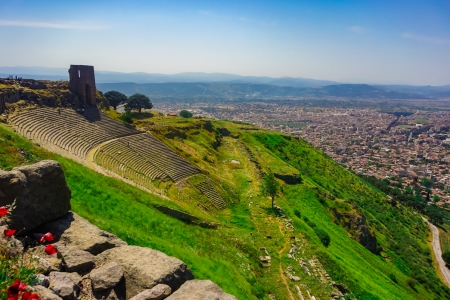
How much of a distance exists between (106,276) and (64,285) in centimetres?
98

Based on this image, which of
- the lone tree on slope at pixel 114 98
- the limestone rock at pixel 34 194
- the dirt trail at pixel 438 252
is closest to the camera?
the limestone rock at pixel 34 194

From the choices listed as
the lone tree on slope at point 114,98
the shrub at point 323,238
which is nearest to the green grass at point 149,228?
the shrub at point 323,238

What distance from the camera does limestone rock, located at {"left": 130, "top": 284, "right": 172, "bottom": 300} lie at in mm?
6727

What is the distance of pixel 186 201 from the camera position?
30.4 m

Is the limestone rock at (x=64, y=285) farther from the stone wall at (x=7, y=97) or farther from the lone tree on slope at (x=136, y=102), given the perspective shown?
the lone tree on slope at (x=136, y=102)

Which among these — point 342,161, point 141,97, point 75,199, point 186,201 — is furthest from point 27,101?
point 342,161

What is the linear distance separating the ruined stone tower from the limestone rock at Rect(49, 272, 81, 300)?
47.6 meters

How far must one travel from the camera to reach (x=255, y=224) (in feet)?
93.2

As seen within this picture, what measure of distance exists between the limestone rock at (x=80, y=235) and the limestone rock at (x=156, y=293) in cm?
248

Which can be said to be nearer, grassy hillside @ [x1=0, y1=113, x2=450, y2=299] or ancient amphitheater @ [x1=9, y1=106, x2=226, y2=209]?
grassy hillside @ [x1=0, y1=113, x2=450, y2=299]

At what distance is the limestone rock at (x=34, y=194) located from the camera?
8.49 m

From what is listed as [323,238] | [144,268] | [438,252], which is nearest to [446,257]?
[438,252]

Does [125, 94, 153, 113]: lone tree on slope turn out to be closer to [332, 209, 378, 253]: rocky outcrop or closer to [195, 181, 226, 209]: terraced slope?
[195, 181, 226, 209]: terraced slope

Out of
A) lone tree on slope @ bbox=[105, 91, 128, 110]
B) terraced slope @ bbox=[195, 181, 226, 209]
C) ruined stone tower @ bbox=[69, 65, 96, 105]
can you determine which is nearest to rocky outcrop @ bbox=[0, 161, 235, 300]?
terraced slope @ bbox=[195, 181, 226, 209]
